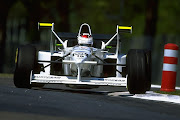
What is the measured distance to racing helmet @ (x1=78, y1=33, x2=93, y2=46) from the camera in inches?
603

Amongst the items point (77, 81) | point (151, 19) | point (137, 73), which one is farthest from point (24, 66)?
point (151, 19)

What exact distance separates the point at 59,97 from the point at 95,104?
1113 mm

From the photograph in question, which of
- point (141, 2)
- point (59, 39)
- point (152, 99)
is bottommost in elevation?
point (152, 99)

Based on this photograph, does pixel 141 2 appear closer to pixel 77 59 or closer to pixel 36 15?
pixel 36 15

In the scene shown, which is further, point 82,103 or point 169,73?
point 169,73

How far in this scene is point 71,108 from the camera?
9781 mm

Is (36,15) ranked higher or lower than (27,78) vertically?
higher

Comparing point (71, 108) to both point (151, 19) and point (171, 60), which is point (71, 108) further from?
point (151, 19)

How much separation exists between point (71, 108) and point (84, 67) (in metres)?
4.87

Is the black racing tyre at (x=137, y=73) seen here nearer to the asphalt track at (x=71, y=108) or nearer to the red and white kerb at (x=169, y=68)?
the asphalt track at (x=71, y=108)

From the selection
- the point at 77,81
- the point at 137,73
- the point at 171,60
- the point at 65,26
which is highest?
the point at 65,26

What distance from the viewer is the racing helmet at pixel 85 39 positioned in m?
15.3

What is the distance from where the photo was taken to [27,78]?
550 inches

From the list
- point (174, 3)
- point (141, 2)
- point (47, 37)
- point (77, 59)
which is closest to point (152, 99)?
point (77, 59)
